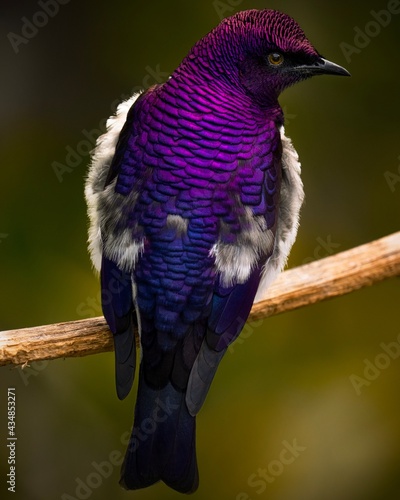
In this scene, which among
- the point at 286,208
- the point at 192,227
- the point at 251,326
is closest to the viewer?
the point at 192,227

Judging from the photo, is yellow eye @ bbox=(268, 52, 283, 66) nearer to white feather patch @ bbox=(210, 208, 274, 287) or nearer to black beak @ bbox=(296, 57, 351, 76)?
black beak @ bbox=(296, 57, 351, 76)

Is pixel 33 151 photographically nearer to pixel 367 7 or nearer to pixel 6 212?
pixel 6 212

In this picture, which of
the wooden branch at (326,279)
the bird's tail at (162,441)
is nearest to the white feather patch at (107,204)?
the wooden branch at (326,279)

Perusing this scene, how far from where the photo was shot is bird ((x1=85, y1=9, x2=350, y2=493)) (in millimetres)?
2490

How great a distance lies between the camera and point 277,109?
268 centimetres

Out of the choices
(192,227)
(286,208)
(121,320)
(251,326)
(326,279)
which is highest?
(192,227)

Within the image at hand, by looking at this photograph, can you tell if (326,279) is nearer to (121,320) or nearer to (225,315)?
(225,315)

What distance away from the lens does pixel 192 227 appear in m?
2.49

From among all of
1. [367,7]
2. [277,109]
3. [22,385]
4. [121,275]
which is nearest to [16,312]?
[22,385]

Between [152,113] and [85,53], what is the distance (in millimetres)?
1426

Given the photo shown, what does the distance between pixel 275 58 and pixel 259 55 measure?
0.16ft

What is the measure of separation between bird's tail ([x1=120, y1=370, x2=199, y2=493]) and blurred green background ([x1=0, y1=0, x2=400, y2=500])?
0.98 metres

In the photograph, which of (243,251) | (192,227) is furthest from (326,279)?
(192,227)

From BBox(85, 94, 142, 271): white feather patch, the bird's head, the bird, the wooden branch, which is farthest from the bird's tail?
the bird's head
